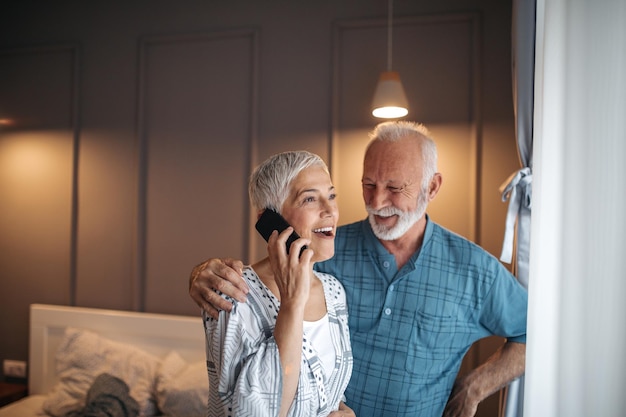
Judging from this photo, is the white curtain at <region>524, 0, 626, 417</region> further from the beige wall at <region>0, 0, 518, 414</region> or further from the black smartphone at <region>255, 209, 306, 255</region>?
the beige wall at <region>0, 0, 518, 414</region>

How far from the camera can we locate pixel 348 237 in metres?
1.81

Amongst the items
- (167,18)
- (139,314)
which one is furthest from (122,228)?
(167,18)

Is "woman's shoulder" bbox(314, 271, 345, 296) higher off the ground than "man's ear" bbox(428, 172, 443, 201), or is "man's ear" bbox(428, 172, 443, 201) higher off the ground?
"man's ear" bbox(428, 172, 443, 201)

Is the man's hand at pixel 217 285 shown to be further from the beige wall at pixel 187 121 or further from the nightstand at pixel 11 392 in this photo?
the nightstand at pixel 11 392

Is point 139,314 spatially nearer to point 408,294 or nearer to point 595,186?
point 408,294

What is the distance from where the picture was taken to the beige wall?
2660mm

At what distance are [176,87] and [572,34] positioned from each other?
2.81 meters

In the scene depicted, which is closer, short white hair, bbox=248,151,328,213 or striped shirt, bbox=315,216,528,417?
short white hair, bbox=248,151,328,213

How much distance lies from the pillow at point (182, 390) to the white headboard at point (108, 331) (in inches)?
7.3

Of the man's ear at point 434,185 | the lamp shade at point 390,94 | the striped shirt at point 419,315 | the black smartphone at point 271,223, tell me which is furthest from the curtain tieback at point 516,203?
the black smartphone at point 271,223

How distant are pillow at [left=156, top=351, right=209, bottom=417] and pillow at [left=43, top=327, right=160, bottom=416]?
11cm

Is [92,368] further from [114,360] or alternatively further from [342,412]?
[342,412]

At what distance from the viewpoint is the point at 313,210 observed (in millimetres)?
1399

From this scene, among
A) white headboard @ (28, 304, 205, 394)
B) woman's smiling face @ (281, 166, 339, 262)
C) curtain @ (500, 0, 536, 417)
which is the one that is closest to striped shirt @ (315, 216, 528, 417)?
curtain @ (500, 0, 536, 417)
